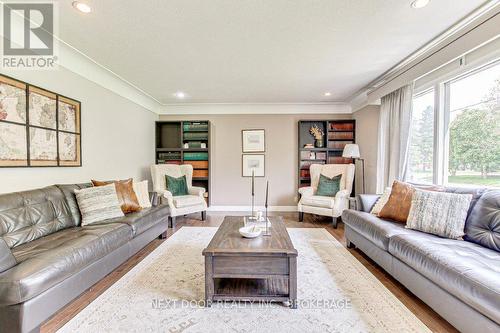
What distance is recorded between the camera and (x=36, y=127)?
7.71ft

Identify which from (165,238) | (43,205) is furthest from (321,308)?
(43,205)

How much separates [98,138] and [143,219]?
5.10 ft

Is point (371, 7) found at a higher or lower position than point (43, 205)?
higher

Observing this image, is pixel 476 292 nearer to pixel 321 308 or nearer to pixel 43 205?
pixel 321 308

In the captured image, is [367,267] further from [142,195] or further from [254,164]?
[254,164]

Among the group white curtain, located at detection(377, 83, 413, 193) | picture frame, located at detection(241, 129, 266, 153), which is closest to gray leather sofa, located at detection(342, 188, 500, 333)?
white curtain, located at detection(377, 83, 413, 193)

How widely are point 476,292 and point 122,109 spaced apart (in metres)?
4.67

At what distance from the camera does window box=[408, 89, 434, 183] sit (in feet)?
10.1

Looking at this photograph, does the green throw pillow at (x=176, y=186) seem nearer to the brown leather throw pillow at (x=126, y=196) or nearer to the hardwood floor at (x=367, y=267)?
the hardwood floor at (x=367, y=267)

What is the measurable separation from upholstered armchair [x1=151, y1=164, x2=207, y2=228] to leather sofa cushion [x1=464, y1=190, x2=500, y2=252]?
12.1 feet

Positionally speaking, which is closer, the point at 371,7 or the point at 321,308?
the point at 321,308

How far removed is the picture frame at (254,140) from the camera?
5211mm

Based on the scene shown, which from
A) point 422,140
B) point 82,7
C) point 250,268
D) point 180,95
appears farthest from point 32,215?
point 422,140

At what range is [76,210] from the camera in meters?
2.42
